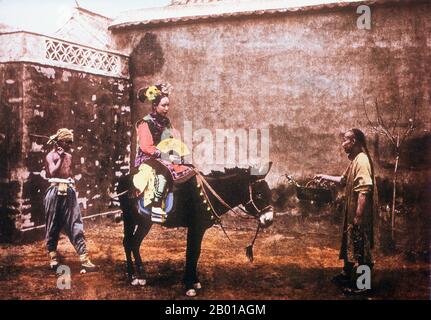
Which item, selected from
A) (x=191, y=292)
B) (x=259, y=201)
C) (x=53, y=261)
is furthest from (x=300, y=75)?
(x=53, y=261)

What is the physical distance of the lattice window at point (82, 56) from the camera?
221 inches

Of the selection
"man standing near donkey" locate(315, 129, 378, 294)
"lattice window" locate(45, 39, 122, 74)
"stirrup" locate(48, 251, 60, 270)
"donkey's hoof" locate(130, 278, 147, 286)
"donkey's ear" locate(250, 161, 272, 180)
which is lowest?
"donkey's hoof" locate(130, 278, 147, 286)

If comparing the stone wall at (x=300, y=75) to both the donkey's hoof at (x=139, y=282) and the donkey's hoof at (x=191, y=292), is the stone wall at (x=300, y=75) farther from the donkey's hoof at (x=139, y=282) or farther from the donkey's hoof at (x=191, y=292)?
the donkey's hoof at (x=139, y=282)

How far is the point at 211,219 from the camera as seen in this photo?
510cm

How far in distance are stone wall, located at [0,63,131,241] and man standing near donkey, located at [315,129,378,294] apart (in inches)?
121

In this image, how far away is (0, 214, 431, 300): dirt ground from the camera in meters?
5.16

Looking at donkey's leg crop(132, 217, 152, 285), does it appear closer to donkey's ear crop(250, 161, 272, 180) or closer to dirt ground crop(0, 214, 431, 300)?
Answer: dirt ground crop(0, 214, 431, 300)

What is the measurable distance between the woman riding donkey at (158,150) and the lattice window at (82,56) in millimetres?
749

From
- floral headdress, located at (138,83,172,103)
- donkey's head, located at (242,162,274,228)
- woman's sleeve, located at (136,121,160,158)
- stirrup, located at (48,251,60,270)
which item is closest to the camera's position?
donkey's head, located at (242,162,274,228)

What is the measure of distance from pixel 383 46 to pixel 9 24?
4.66 metres

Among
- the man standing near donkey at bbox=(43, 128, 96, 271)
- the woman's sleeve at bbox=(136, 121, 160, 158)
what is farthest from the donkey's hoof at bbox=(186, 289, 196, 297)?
the woman's sleeve at bbox=(136, 121, 160, 158)

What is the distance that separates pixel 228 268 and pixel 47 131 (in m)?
2.82

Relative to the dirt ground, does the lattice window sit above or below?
above
